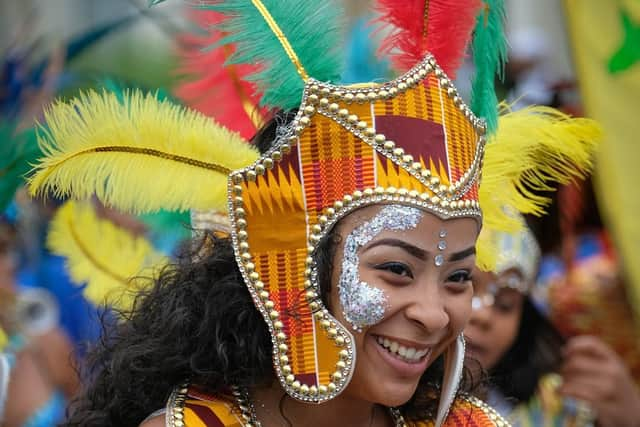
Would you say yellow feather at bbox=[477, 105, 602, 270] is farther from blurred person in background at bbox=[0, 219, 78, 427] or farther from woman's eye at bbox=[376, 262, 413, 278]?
blurred person in background at bbox=[0, 219, 78, 427]

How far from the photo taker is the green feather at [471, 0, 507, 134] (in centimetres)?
293

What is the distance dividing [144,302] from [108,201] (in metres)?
0.35

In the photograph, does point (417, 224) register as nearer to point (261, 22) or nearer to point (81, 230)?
point (261, 22)

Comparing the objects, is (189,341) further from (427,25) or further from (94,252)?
(427,25)

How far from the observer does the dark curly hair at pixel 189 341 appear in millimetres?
2857

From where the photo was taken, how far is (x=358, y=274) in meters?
2.65

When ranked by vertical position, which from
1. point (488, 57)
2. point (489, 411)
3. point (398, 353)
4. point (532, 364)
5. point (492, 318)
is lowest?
point (532, 364)

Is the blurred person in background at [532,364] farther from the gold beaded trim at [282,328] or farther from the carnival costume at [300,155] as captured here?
the gold beaded trim at [282,328]

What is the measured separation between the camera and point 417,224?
266 cm

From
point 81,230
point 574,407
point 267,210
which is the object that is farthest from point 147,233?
point 574,407

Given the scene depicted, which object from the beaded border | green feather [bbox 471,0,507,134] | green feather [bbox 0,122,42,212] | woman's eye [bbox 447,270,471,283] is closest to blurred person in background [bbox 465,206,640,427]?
green feather [bbox 471,0,507,134]

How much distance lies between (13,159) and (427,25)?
1315 millimetres

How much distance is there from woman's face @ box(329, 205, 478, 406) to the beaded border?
0.10ft

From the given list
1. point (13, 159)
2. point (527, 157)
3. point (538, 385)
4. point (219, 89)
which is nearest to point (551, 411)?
point (538, 385)
